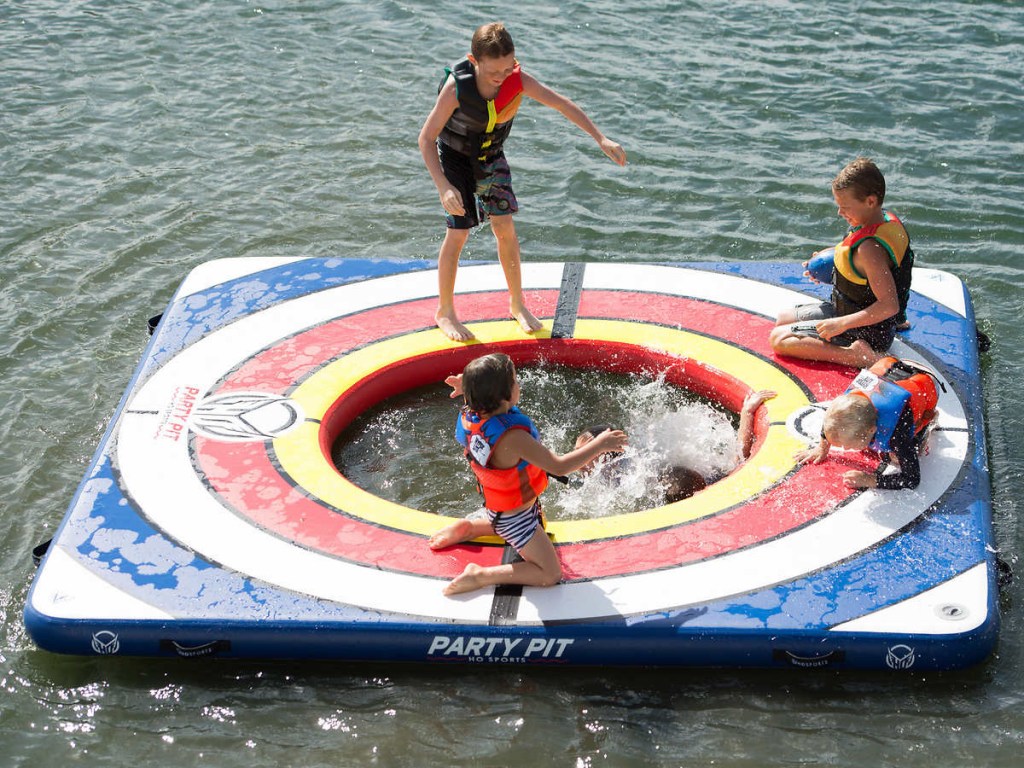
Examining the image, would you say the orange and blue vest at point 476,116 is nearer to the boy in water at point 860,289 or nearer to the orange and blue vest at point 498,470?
the boy in water at point 860,289

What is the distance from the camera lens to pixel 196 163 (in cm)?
1055

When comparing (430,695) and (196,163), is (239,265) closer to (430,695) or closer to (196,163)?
(196,163)

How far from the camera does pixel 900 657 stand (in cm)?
501

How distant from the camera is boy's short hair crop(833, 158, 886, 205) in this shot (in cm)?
618

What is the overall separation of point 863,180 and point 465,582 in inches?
112

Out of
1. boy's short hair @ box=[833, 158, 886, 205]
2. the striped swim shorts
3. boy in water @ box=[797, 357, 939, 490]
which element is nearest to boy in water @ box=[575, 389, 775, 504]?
boy in water @ box=[797, 357, 939, 490]

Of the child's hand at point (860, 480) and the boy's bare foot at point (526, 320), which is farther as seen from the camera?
the boy's bare foot at point (526, 320)

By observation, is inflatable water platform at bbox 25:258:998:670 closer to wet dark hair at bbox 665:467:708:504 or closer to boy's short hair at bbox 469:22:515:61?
wet dark hair at bbox 665:467:708:504

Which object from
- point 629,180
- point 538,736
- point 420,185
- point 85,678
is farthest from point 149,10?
point 538,736

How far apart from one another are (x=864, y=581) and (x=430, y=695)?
187cm

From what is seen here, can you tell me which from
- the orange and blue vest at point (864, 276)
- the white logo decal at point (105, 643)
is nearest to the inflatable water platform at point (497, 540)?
the white logo decal at point (105, 643)

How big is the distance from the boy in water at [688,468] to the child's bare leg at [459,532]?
678mm

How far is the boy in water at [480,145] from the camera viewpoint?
6.55m

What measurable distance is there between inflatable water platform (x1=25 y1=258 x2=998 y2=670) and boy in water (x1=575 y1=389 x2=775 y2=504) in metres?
0.08
